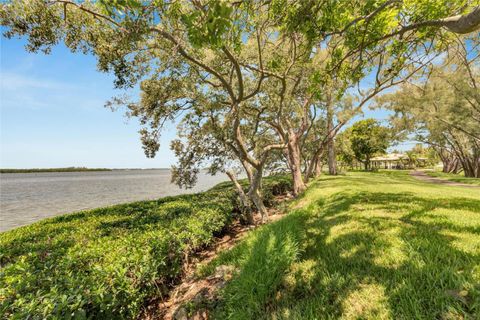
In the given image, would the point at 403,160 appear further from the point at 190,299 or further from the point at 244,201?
the point at 190,299

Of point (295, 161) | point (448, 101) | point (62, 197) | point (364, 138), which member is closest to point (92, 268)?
point (295, 161)

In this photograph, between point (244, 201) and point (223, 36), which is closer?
point (223, 36)

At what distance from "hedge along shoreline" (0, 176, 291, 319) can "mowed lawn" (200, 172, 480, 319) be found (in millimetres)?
1217

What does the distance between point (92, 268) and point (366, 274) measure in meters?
4.10

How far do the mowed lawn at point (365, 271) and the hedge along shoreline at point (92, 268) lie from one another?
1.22 m

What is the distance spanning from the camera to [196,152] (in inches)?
451

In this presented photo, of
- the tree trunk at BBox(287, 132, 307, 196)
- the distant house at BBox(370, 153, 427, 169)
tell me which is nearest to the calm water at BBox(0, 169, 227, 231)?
the tree trunk at BBox(287, 132, 307, 196)

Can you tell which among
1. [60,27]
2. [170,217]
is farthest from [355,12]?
[170,217]

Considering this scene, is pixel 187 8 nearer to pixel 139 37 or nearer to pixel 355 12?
pixel 139 37

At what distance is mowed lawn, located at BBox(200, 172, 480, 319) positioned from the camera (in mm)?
2428

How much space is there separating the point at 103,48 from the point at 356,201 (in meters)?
9.31

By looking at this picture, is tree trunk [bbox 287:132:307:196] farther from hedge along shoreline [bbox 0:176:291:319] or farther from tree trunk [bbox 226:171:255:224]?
hedge along shoreline [bbox 0:176:291:319]

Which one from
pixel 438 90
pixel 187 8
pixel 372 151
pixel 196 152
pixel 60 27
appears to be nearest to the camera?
pixel 60 27

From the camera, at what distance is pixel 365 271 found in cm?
319
